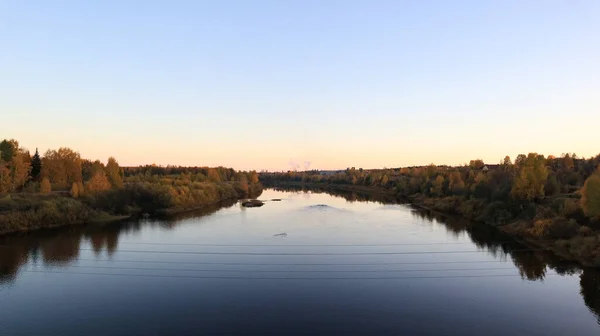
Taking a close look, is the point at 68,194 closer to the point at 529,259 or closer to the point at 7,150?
the point at 7,150

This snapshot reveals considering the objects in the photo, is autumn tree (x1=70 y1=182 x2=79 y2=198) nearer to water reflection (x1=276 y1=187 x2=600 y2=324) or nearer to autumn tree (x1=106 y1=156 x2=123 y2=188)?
autumn tree (x1=106 y1=156 x2=123 y2=188)

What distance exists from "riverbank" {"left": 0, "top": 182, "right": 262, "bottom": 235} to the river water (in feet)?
14.2

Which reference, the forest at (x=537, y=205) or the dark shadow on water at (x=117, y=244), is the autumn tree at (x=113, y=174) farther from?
the forest at (x=537, y=205)

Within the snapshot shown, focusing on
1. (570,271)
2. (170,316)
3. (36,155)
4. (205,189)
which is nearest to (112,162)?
(36,155)

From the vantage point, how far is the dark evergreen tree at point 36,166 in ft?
241

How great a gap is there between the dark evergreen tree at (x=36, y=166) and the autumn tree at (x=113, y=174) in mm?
11511

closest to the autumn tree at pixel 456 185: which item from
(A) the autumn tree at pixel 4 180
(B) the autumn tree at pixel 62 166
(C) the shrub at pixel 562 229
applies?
(C) the shrub at pixel 562 229

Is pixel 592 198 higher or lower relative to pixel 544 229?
higher

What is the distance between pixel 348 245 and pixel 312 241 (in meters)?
4.03

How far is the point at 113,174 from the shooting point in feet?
244

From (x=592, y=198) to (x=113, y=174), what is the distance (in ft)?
234

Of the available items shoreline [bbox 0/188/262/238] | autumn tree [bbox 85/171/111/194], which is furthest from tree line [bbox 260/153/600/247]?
autumn tree [bbox 85/171/111/194]

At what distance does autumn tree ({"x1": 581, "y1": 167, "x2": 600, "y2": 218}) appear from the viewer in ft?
116

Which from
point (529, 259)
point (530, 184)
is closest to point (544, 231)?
point (529, 259)
